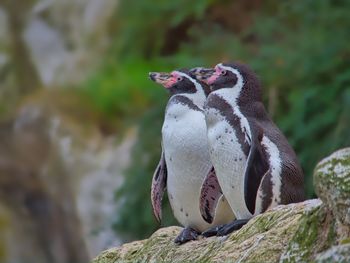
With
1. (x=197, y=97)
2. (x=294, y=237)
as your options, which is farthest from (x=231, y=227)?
(x=197, y=97)

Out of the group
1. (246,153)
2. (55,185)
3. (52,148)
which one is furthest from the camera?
(55,185)

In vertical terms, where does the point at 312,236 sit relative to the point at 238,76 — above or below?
below

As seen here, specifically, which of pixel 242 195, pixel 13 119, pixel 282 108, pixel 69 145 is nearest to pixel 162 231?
pixel 242 195

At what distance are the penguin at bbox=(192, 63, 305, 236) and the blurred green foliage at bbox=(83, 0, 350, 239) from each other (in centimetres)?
289

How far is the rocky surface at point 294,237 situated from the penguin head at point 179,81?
76 cm

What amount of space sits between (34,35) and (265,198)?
808 cm

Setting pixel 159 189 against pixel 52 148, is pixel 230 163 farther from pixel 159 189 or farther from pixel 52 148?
pixel 52 148

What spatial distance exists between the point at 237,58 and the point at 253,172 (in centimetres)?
463

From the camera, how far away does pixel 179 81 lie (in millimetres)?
5008

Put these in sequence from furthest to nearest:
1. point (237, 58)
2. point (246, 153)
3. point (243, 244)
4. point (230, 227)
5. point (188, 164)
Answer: point (237, 58) → point (188, 164) → point (246, 153) → point (230, 227) → point (243, 244)

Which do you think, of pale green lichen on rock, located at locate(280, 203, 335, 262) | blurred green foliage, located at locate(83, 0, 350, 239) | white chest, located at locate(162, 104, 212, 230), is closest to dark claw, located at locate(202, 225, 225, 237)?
white chest, located at locate(162, 104, 212, 230)

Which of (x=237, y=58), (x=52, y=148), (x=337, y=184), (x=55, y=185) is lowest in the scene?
(x=55, y=185)

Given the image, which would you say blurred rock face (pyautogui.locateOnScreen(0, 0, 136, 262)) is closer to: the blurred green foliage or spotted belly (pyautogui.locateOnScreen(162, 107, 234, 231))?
the blurred green foliage

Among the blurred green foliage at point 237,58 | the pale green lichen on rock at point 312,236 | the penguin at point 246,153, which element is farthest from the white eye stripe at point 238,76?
the blurred green foliage at point 237,58
